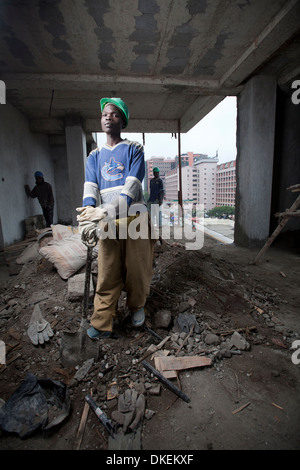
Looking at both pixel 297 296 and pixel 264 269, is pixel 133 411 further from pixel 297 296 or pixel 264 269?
pixel 264 269

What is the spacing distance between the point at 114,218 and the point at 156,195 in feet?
19.2

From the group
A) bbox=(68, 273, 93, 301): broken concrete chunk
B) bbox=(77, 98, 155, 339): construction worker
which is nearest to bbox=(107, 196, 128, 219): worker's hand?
bbox=(77, 98, 155, 339): construction worker

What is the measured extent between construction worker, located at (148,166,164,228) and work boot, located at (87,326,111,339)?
18.4ft

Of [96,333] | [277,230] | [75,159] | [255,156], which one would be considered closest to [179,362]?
[96,333]

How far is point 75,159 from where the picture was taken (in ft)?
22.9

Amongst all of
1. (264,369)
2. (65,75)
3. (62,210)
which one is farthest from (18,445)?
(62,210)

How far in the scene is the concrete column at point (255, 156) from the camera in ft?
16.2

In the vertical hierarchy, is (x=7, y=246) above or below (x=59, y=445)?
above

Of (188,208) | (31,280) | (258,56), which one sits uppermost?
(258,56)

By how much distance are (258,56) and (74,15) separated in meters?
3.20

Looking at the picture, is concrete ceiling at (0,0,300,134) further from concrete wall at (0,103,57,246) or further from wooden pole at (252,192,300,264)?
wooden pole at (252,192,300,264)

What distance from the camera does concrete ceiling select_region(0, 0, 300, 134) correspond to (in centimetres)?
314

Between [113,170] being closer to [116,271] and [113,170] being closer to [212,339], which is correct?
[116,271]

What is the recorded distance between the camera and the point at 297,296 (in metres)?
3.08
